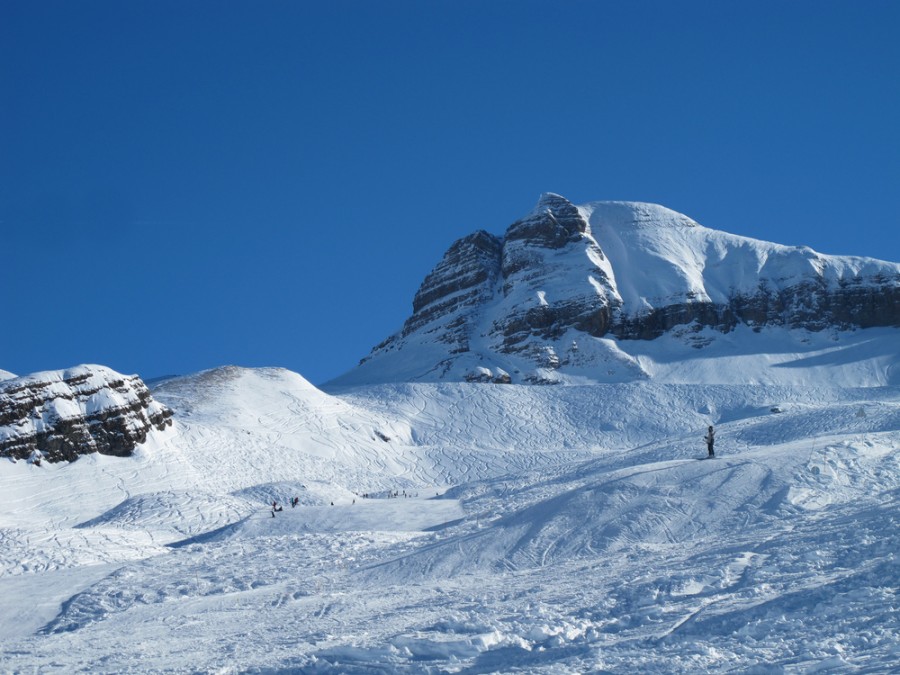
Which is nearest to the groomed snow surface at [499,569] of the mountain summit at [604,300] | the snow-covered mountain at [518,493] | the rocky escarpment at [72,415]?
the snow-covered mountain at [518,493]

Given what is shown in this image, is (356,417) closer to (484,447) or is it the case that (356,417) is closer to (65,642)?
(484,447)

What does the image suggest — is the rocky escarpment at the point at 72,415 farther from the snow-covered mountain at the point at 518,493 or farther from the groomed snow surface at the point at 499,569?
the groomed snow surface at the point at 499,569

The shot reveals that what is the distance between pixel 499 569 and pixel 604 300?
8127cm

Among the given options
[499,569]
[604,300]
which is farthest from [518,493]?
[604,300]

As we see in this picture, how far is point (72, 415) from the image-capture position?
55188mm

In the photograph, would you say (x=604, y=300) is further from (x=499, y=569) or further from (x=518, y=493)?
(x=499, y=569)

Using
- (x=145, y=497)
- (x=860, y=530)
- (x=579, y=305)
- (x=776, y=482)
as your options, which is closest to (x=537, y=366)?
(x=579, y=305)

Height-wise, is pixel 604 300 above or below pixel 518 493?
above

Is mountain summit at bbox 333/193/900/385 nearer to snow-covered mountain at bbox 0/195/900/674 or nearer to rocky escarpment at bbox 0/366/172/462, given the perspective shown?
snow-covered mountain at bbox 0/195/900/674

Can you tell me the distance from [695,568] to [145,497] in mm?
34861

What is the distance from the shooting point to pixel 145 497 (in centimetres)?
4581

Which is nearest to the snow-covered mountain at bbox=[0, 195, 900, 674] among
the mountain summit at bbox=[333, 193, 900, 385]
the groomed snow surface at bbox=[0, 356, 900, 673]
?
the groomed snow surface at bbox=[0, 356, 900, 673]

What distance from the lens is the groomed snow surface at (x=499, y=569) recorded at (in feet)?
40.8

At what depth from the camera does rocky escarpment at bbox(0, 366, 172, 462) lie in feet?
174
